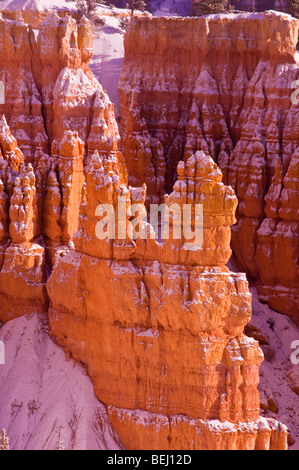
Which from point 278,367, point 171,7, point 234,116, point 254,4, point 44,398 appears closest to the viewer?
point 44,398

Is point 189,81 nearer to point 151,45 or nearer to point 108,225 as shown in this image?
point 151,45

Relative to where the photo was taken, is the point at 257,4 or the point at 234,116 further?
the point at 257,4

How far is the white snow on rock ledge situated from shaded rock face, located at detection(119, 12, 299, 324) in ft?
40.6

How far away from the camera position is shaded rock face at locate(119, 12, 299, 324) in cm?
4481

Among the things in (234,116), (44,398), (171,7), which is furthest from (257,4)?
(44,398)

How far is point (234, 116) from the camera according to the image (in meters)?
48.2

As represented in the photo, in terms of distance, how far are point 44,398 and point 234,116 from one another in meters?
18.8

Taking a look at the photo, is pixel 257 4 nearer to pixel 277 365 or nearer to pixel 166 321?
pixel 277 365

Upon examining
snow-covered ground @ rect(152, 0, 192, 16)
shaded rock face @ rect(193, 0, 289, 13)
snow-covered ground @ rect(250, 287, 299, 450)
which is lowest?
snow-covered ground @ rect(250, 287, 299, 450)

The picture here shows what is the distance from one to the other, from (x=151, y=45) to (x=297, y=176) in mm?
9666

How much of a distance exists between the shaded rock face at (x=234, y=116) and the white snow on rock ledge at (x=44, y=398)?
40.6ft

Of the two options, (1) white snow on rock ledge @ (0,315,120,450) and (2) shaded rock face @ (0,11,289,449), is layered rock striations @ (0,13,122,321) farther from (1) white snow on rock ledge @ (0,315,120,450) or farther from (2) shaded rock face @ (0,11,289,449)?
(2) shaded rock face @ (0,11,289,449)

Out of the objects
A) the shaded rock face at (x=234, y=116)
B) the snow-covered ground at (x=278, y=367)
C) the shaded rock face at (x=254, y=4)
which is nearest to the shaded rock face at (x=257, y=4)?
the shaded rock face at (x=254, y=4)

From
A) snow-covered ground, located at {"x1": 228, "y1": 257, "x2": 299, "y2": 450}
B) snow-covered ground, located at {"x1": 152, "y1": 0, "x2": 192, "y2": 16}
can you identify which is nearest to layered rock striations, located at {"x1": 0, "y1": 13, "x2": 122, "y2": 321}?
snow-covered ground, located at {"x1": 228, "y1": 257, "x2": 299, "y2": 450}
